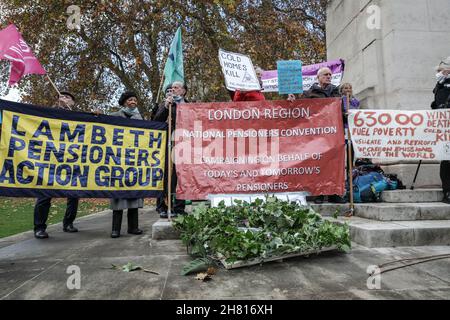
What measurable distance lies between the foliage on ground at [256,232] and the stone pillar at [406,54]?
3.33m

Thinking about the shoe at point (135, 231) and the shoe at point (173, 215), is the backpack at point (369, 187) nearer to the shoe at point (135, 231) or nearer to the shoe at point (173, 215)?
the shoe at point (173, 215)

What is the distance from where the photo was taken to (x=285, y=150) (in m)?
5.36

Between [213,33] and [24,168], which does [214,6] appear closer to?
[213,33]

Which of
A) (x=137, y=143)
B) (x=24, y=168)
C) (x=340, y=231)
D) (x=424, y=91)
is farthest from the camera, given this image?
(x=424, y=91)

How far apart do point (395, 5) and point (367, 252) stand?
17.7 ft

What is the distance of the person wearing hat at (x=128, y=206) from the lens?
5148 millimetres

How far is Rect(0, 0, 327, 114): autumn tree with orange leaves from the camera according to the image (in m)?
13.1

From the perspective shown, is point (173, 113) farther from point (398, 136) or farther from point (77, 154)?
point (398, 136)

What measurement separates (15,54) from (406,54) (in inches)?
266

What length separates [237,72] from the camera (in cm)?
573

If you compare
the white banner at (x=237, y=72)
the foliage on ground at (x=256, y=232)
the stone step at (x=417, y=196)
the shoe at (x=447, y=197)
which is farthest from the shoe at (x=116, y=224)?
the shoe at (x=447, y=197)

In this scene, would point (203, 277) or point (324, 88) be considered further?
point (324, 88)

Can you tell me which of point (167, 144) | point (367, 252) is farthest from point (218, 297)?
point (167, 144)

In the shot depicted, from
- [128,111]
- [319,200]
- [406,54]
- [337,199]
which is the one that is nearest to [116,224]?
[128,111]
